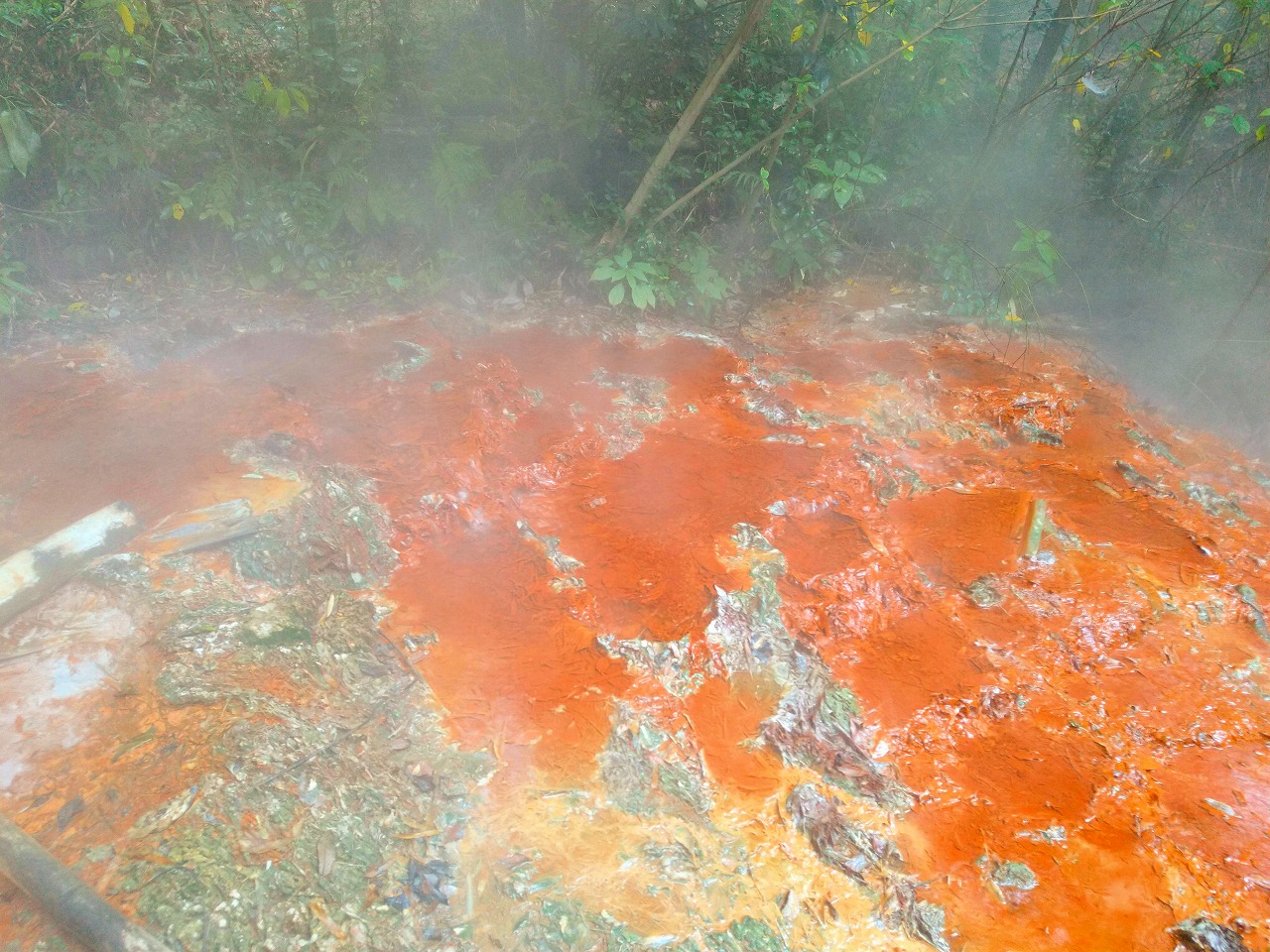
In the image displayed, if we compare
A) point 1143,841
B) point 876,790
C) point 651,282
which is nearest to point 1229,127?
point 651,282

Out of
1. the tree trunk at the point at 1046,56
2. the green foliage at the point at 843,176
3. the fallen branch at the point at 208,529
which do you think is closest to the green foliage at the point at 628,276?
the green foliage at the point at 843,176

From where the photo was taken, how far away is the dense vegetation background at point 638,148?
5500 mm

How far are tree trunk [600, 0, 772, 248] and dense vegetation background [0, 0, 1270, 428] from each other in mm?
28

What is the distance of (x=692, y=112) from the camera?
5.56m

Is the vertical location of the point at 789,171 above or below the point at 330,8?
below

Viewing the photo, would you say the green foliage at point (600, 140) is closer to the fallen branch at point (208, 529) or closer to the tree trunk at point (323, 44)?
the tree trunk at point (323, 44)

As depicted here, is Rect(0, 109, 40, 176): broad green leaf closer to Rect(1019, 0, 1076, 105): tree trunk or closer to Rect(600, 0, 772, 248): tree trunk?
Rect(600, 0, 772, 248): tree trunk

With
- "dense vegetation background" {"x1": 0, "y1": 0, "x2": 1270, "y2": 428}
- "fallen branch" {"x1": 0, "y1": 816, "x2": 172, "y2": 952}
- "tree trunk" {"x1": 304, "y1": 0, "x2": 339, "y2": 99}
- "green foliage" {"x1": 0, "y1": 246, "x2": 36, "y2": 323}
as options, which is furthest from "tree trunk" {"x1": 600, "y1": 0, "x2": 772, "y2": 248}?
"fallen branch" {"x1": 0, "y1": 816, "x2": 172, "y2": 952}

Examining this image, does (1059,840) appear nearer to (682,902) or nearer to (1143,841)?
(1143,841)

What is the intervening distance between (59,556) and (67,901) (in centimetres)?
175

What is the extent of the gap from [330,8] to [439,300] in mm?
2467

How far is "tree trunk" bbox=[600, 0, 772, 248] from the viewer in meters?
5.05

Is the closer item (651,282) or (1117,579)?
(1117,579)

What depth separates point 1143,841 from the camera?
3.15 metres
